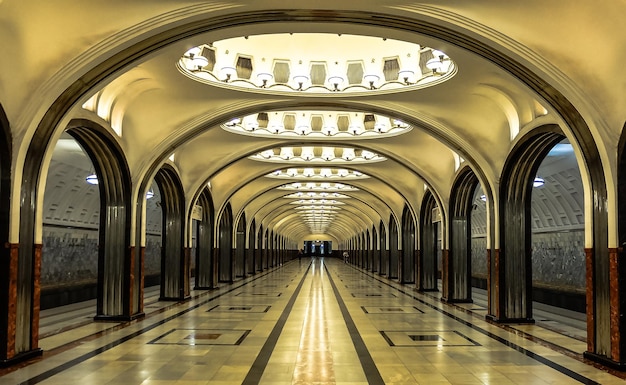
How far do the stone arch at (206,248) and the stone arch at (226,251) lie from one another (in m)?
3.42

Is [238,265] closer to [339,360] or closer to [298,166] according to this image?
[298,166]

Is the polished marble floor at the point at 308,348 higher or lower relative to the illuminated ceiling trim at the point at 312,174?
→ lower

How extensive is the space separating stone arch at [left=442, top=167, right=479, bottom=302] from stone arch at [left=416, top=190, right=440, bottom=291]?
3537 millimetres

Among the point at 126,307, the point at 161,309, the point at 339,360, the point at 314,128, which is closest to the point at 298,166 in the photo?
the point at 314,128

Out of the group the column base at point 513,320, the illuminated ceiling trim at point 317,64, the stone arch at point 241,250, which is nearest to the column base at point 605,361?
the column base at point 513,320

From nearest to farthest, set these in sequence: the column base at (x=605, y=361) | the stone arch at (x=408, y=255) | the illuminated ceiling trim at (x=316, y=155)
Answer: the column base at (x=605, y=361) < the illuminated ceiling trim at (x=316, y=155) < the stone arch at (x=408, y=255)

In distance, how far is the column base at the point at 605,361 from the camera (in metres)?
7.85

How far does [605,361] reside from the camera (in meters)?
8.12

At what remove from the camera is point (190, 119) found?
1311 cm

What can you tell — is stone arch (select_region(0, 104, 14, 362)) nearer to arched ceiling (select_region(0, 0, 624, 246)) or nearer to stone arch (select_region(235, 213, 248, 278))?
arched ceiling (select_region(0, 0, 624, 246))

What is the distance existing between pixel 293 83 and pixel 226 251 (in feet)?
48.0

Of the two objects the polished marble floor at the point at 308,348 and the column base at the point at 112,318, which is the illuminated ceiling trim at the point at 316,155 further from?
the column base at the point at 112,318

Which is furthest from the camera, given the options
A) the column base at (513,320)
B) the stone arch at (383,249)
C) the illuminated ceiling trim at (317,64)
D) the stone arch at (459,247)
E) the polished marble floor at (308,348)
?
the stone arch at (383,249)

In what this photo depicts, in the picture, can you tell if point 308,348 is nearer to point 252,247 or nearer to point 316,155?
point 316,155
